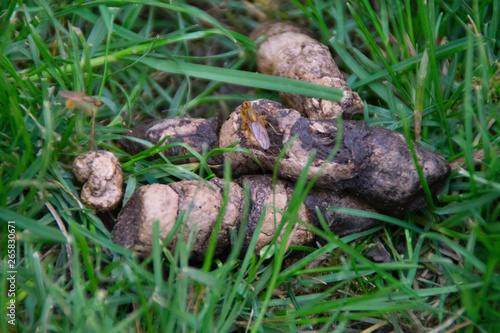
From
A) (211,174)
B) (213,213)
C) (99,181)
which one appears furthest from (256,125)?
(99,181)

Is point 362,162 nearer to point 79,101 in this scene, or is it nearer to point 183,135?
point 183,135

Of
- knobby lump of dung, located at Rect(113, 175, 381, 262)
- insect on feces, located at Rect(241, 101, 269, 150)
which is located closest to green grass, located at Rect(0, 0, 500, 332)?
knobby lump of dung, located at Rect(113, 175, 381, 262)

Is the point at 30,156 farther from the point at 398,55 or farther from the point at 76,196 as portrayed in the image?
the point at 398,55

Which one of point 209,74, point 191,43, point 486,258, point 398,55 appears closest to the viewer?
point 486,258

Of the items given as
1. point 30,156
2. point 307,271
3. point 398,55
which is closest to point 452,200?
point 307,271

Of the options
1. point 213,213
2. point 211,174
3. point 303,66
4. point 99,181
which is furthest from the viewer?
point 303,66

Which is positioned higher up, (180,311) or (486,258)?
(486,258)

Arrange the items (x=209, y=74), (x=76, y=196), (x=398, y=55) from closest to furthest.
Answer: (x=76, y=196) → (x=209, y=74) → (x=398, y=55)

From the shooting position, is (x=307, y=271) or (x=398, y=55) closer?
(x=307, y=271)
